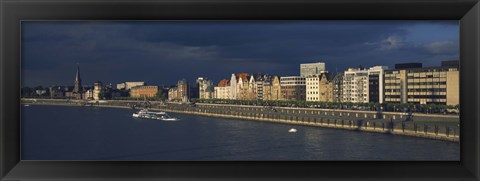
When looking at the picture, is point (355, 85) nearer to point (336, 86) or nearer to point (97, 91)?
point (336, 86)

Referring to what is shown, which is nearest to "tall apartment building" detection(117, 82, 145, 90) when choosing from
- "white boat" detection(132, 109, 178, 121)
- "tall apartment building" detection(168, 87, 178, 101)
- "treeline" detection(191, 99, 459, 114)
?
"tall apartment building" detection(168, 87, 178, 101)

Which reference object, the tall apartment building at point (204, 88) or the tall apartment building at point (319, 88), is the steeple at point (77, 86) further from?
the tall apartment building at point (319, 88)

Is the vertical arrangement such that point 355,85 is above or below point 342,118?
above

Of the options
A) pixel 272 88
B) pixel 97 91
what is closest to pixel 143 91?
pixel 97 91
